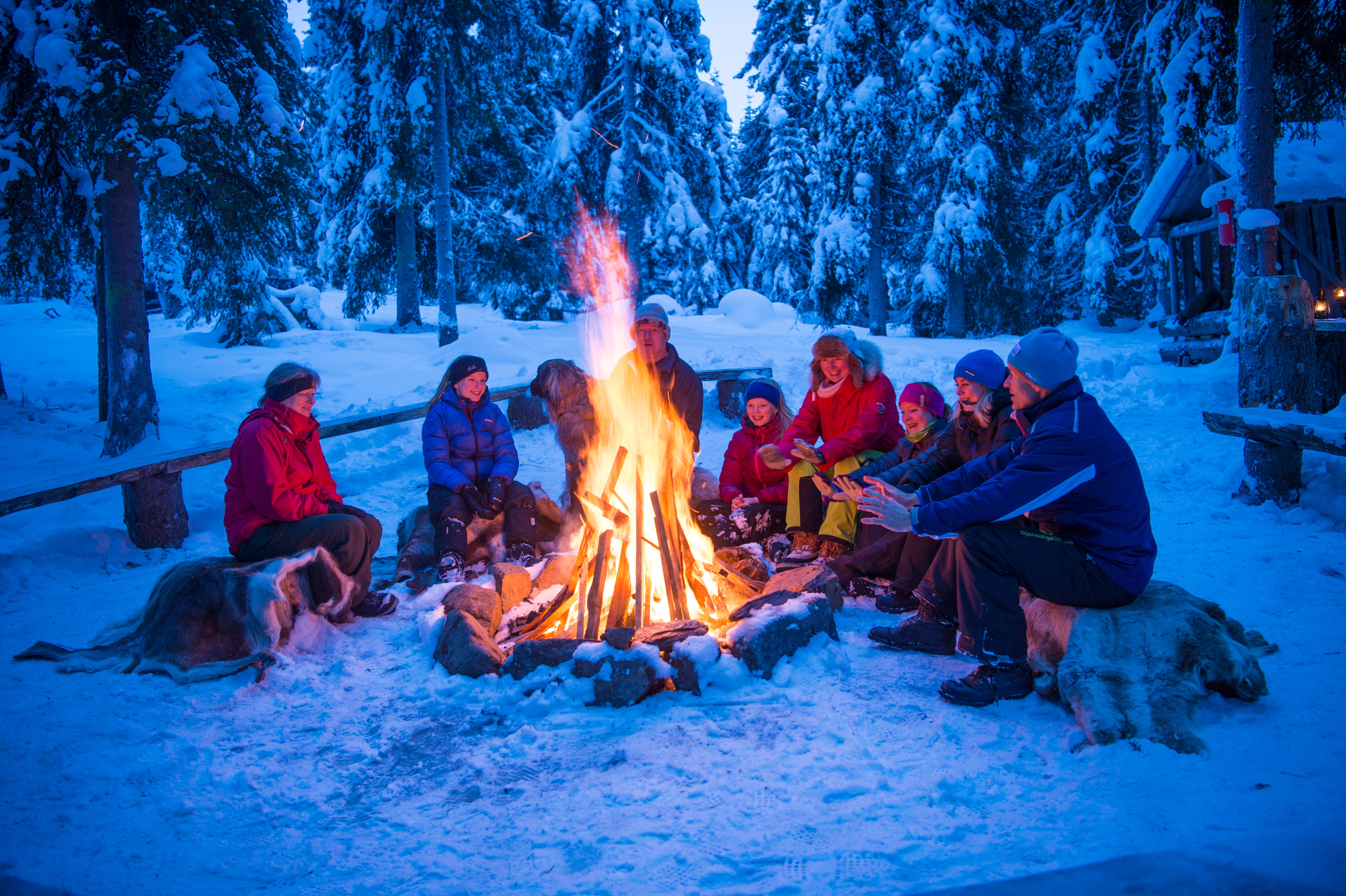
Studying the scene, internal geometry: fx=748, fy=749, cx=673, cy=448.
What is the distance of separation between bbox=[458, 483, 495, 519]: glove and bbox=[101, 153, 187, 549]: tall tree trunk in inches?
194

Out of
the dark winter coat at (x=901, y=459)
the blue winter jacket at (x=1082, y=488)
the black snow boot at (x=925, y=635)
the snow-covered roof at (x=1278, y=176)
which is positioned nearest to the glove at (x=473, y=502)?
the dark winter coat at (x=901, y=459)

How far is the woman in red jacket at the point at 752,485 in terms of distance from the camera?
19.4 ft

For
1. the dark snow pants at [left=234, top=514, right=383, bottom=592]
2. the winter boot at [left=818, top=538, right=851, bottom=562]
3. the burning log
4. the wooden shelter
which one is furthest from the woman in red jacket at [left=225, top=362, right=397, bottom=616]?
the wooden shelter

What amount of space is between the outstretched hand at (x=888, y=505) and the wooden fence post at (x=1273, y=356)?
3863 millimetres

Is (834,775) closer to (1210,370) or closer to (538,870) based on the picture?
(538,870)

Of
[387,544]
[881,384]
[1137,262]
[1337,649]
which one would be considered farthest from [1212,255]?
[387,544]

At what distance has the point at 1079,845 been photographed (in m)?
2.28

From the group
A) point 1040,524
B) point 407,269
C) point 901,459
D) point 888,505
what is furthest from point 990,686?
point 407,269

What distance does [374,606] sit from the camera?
15.2ft

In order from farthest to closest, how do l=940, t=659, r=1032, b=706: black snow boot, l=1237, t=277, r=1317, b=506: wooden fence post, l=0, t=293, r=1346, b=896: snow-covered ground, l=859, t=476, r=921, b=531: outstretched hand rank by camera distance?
l=1237, t=277, r=1317, b=506: wooden fence post < l=859, t=476, r=921, b=531: outstretched hand < l=940, t=659, r=1032, b=706: black snow boot < l=0, t=293, r=1346, b=896: snow-covered ground

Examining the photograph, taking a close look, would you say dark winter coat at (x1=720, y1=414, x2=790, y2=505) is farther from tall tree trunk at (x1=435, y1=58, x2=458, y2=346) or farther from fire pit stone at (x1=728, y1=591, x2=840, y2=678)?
tall tree trunk at (x1=435, y1=58, x2=458, y2=346)

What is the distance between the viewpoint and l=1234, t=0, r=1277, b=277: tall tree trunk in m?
6.51

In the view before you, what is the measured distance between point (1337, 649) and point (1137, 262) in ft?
55.7

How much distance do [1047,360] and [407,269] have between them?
1579cm
